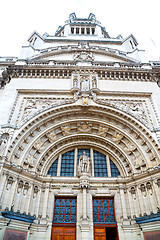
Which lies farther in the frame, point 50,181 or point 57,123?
point 57,123

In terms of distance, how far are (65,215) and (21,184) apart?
3.75 metres

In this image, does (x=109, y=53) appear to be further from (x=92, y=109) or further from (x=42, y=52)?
(x=92, y=109)

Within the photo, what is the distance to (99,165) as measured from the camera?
13.6 metres

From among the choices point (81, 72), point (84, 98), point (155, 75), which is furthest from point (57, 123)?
point (155, 75)

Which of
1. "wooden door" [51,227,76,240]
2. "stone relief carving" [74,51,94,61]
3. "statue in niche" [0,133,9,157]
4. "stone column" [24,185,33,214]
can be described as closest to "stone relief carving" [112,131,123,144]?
"wooden door" [51,227,76,240]

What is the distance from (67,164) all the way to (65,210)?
3382 millimetres

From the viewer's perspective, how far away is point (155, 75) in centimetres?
1622

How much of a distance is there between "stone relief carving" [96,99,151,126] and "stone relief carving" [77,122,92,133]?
223cm

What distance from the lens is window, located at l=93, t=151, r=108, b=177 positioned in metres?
13.1

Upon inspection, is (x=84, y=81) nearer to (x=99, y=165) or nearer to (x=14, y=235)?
(x=99, y=165)

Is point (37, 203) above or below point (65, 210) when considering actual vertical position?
above

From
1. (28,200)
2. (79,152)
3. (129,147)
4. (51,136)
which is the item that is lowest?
(28,200)

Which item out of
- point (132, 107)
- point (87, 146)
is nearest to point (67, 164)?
point (87, 146)

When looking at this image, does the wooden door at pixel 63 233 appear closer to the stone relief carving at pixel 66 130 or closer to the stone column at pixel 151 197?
the stone column at pixel 151 197
